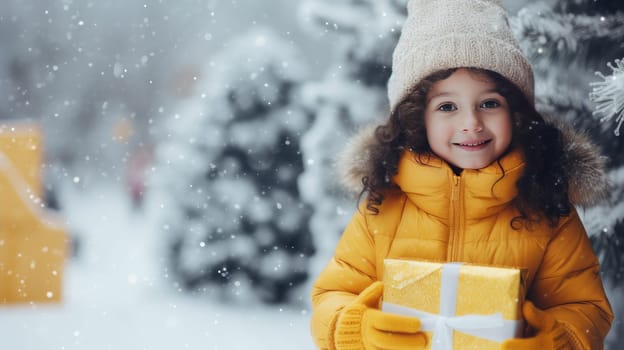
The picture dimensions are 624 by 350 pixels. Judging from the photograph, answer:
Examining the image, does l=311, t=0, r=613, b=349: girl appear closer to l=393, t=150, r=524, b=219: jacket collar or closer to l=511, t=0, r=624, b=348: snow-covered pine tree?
l=393, t=150, r=524, b=219: jacket collar

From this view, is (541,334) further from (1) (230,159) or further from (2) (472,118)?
(1) (230,159)

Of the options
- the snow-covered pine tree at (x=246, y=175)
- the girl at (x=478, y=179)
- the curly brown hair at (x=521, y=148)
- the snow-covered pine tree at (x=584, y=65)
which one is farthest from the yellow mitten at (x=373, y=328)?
the snow-covered pine tree at (x=246, y=175)

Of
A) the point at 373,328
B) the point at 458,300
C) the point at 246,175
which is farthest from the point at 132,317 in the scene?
the point at 458,300

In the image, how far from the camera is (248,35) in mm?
2443

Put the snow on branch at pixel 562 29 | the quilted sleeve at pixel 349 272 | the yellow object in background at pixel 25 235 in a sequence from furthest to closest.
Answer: the yellow object in background at pixel 25 235, the snow on branch at pixel 562 29, the quilted sleeve at pixel 349 272

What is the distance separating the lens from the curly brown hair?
1.12m

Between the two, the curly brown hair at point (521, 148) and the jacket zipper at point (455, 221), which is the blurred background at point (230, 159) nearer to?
the curly brown hair at point (521, 148)

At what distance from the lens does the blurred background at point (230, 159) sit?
1762mm

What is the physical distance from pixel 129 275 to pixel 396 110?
1.87 m

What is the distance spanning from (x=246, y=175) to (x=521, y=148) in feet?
4.45

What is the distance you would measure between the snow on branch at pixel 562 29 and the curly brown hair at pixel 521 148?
0.54 m

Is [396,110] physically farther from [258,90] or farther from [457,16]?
[258,90]

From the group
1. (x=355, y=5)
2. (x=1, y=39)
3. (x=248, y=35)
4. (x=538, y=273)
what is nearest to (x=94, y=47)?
(x=1, y=39)

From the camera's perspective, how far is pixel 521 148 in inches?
44.8
